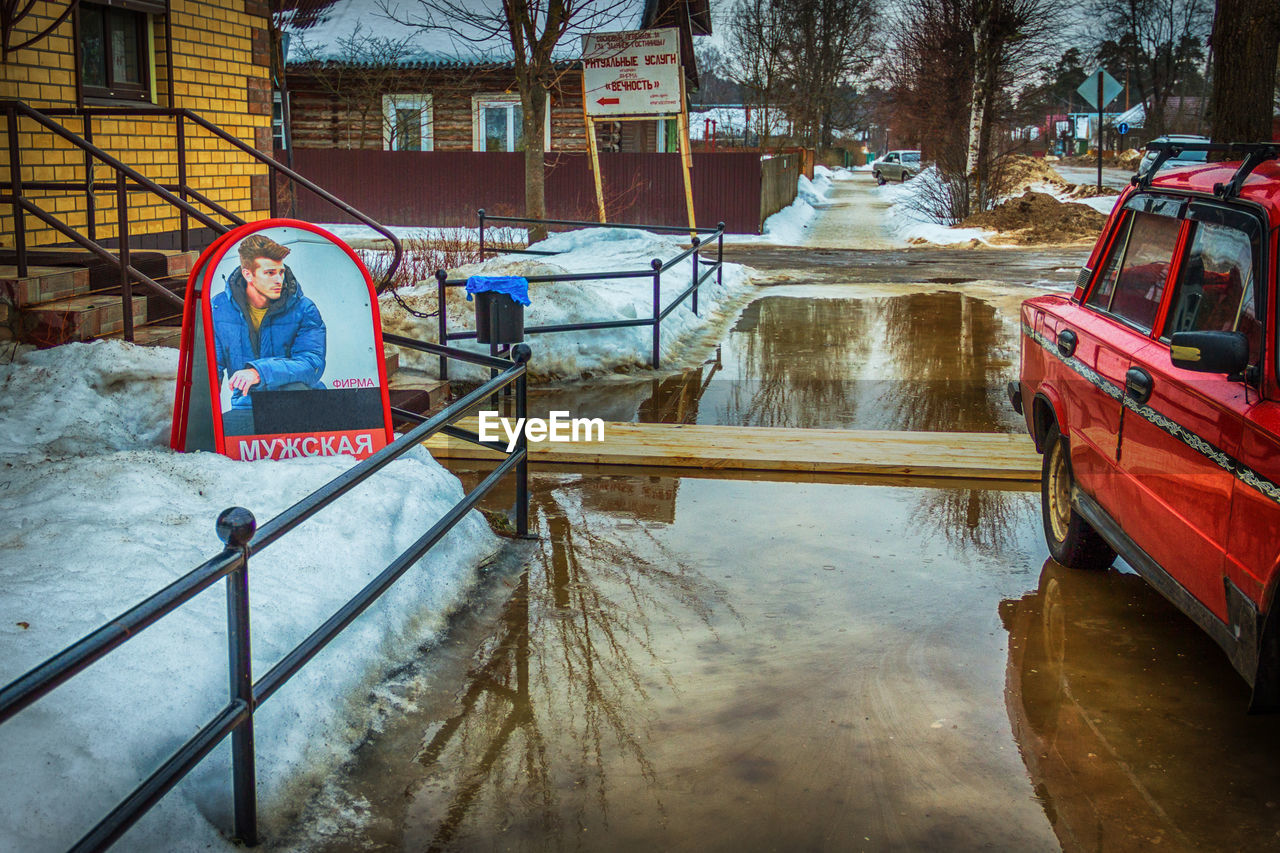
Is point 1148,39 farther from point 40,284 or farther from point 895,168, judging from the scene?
point 40,284

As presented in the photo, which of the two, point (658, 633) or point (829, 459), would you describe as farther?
point (829, 459)

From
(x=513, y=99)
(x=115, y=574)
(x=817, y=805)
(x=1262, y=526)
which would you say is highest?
(x=513, y=99)

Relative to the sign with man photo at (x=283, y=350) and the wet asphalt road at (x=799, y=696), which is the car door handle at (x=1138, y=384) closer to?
the wet asphalt road at (x=799, y=696)

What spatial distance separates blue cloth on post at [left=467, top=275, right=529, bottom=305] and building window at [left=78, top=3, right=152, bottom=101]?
185 inches

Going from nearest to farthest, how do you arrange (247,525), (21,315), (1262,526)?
(247,525) → (1262,526) → (21,315)

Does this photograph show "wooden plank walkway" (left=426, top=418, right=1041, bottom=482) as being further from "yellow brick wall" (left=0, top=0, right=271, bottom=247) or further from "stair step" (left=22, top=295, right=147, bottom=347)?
"yellow brick wall" (left=0, top=0, right=271, bottom=247)

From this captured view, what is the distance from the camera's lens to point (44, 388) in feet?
22.4

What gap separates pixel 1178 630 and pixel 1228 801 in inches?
60.1

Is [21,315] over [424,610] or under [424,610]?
over

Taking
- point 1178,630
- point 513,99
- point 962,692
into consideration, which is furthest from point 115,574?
point 513,99

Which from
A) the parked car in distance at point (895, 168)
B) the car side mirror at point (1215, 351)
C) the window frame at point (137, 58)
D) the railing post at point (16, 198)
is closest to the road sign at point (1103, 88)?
the window frame at point (137, 58)

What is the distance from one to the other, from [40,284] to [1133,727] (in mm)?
7021

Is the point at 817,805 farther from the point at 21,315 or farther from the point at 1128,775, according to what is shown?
the point at 21,315

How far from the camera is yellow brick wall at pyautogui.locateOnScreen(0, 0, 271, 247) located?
10266 millimetres
